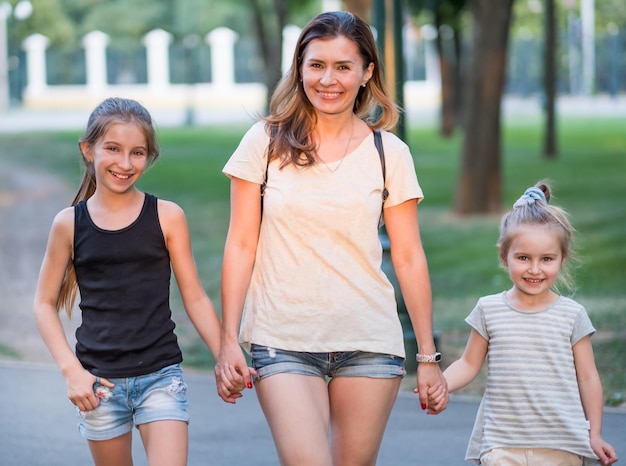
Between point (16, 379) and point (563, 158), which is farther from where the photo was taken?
point (563, 158)

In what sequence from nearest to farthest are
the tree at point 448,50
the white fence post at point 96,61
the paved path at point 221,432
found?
the paved path at point 221,432 → the tree at point 448,50 → the white fence post at point 96,61

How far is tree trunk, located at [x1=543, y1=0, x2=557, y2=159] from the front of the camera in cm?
2738

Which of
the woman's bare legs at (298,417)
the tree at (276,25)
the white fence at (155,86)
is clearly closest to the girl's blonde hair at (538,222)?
the woman's bare legs at (298,417)

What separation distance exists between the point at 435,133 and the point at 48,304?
35.3 meters

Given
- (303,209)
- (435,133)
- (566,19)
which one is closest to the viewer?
(303,209)

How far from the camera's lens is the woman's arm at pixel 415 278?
13.8ft

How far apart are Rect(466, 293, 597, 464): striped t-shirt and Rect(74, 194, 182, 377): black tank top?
3.70 feet

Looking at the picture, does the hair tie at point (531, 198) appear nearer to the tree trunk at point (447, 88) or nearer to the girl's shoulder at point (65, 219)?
the girl's shoulder at point (65, 219)

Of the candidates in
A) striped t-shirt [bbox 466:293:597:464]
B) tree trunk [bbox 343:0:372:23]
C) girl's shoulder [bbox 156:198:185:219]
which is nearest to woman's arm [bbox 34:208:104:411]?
girl's shoulder [bbox 156:198:185:219]

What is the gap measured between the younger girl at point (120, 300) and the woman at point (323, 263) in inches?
8.4

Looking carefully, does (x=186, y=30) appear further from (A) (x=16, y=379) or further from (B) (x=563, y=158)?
(A) (x=16, y=379)

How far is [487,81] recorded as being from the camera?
55.6 feet

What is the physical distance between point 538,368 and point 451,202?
51.0 feet

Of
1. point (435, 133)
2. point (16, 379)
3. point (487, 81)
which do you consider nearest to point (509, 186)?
point (487, 81)
